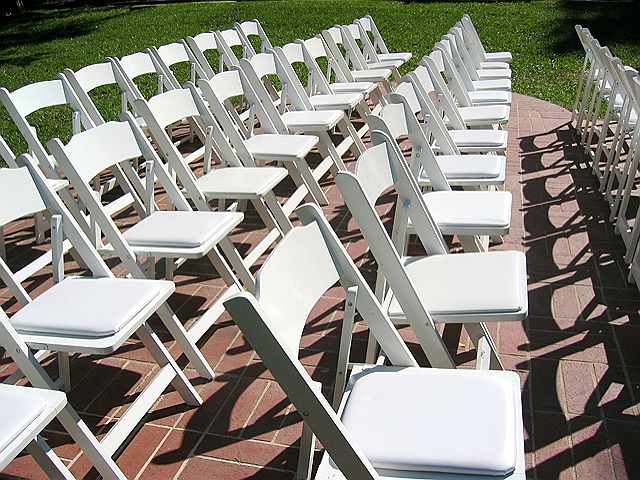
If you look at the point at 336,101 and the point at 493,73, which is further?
the point at 493,73

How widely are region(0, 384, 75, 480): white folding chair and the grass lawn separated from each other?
6.73 metres

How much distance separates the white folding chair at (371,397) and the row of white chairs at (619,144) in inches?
83.6

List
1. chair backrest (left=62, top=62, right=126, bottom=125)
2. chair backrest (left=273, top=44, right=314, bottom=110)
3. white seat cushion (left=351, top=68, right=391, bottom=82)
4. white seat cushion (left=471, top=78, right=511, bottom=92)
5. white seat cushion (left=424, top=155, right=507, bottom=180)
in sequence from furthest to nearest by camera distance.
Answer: white seat cushion (left=351, top=68, right=391, bottom=82)
white seat cushion (left=471, top=78, right=511, bottom=92)
chair backrest (left=273, top=44, right=314, bottom=110)
chair backrest (left=62, top=62, right=126, bottom=125)
white seat cushion (left=424, top=155, right=507, bottom=180)

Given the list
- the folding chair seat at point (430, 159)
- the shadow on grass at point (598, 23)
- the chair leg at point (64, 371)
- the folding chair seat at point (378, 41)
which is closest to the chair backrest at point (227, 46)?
the folding chair seat at point (378, 41)

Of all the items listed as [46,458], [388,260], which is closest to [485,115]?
[388,260]

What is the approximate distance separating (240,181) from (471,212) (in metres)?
1.31

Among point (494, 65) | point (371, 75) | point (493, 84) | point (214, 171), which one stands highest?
point (214, 171)

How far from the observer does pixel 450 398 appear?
2070 mm

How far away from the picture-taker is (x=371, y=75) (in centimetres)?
677

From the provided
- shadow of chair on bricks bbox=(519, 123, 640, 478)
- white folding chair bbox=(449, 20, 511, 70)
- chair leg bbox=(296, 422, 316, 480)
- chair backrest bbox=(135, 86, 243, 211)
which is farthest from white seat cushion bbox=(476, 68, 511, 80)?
chair leg bbox=(296, 422, 316, 480)

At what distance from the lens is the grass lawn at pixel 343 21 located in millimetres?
10578

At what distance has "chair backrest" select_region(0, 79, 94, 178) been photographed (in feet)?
12.9

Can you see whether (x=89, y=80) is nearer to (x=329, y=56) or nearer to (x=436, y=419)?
(x=329, y=56)

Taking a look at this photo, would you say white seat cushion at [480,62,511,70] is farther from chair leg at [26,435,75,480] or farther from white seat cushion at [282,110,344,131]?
chair leg at [26,435,75,480]
